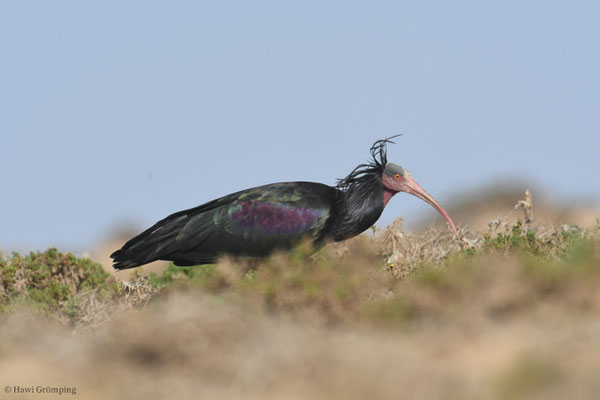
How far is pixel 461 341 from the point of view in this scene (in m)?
6.79

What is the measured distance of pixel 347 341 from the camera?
6.59m

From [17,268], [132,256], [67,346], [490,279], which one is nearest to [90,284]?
[17,268]

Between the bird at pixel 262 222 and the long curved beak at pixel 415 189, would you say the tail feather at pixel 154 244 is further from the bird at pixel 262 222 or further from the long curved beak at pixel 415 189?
the long curved beak at pixel 415 189

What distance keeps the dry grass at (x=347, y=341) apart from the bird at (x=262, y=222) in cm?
157

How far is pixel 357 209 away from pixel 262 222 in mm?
1224

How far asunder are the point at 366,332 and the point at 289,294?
3.37 ft

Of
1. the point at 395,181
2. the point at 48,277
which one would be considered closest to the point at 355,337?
the point at 395,181

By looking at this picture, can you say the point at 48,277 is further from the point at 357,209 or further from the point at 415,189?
the point at 415,189

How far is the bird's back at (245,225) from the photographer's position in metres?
10.6

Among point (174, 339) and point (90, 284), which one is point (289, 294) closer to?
point (174, 339)

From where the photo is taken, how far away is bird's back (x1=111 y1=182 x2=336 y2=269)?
1065cm
